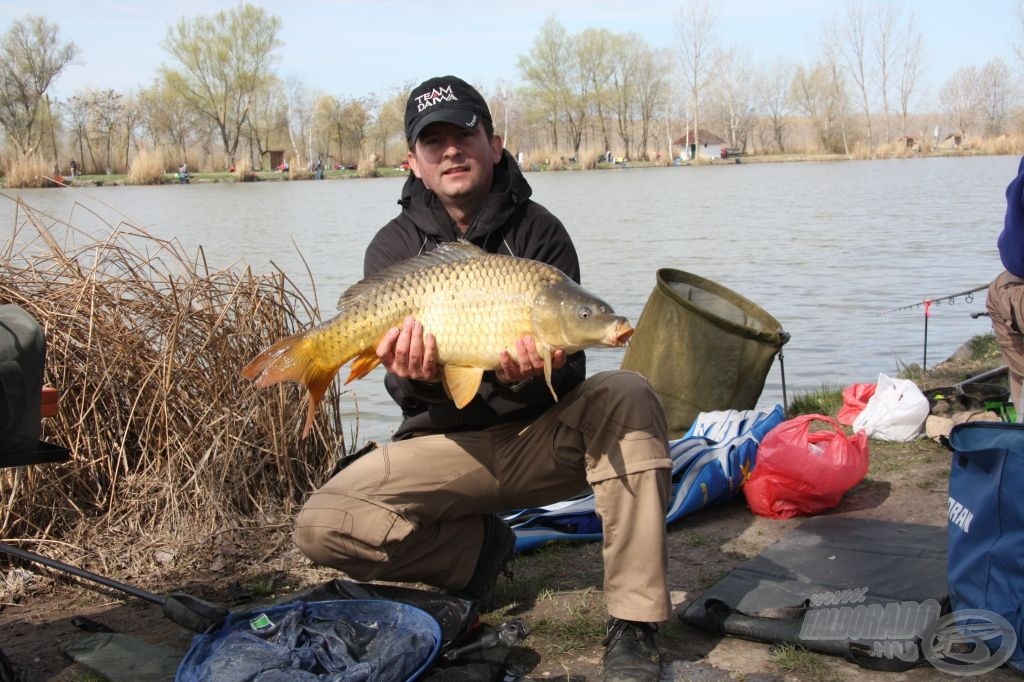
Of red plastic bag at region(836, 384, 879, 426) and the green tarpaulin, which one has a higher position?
the green tarpaulin

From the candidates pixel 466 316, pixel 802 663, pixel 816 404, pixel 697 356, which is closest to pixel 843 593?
pixel 802 663

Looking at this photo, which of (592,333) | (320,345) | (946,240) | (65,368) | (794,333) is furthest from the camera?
(946,240)

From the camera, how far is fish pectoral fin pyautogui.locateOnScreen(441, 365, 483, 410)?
2.17 m

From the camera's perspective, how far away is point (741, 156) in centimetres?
6425

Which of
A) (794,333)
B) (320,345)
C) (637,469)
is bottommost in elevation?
(794,333)

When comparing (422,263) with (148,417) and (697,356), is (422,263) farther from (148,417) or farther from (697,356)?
(697,356)

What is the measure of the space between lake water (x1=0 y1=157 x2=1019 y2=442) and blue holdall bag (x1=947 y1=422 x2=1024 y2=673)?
7.02ft

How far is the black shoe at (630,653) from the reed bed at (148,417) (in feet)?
4.51

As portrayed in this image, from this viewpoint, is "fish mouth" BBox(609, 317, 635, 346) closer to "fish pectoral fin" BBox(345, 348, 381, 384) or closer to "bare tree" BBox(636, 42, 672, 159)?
"fish pectoral fin" BBox(345, 348, 381, 384)

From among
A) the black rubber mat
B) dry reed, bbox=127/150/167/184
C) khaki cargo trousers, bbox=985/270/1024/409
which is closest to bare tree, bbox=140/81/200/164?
dry reed, bbox=127/150/167/184

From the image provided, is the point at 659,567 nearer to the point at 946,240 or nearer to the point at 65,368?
the point at 65,368

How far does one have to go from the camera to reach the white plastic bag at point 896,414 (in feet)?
13.3

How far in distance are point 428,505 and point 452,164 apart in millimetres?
869

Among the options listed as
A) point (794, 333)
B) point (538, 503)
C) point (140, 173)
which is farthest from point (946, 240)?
point (140, 173)
